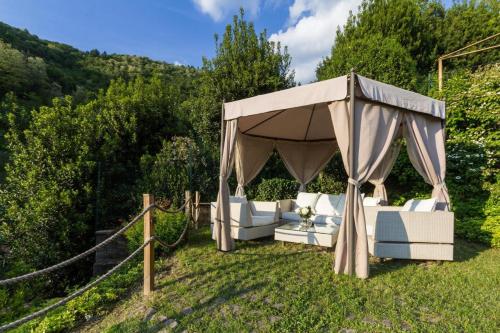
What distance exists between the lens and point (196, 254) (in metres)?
4.31

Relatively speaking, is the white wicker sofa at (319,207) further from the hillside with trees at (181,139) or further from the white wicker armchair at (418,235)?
the white wicker armchair at (418,235)

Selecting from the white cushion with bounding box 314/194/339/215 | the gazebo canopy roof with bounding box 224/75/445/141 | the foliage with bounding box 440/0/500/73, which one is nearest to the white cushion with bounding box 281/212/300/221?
Result: the white cushion with bounding box 314/194/339/215

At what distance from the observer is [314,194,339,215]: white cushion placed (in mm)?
6270

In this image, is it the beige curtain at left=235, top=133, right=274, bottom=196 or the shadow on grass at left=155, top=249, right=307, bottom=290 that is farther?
the beige curtain at left=235, top=133, right=274, bottom=196

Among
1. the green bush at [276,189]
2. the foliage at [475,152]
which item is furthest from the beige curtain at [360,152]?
the green bush at [276,189]

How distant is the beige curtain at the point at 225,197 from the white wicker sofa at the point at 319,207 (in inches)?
81.5

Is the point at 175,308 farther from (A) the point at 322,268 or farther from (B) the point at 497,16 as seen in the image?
(B) the point at 497,16

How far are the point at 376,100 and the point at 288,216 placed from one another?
11.1ft

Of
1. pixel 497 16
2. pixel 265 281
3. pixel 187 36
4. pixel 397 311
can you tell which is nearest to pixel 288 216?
pixel 265 281

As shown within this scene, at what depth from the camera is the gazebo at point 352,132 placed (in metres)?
3.49

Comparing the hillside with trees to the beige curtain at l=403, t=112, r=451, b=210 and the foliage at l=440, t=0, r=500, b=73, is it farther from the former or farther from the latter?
the beige curtain at l=403, t=112, r=451, b=210

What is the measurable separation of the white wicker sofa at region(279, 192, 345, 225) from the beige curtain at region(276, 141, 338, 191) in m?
1.06

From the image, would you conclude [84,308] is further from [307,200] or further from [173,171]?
[307,200]

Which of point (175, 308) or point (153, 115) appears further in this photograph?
point (153, 115)
